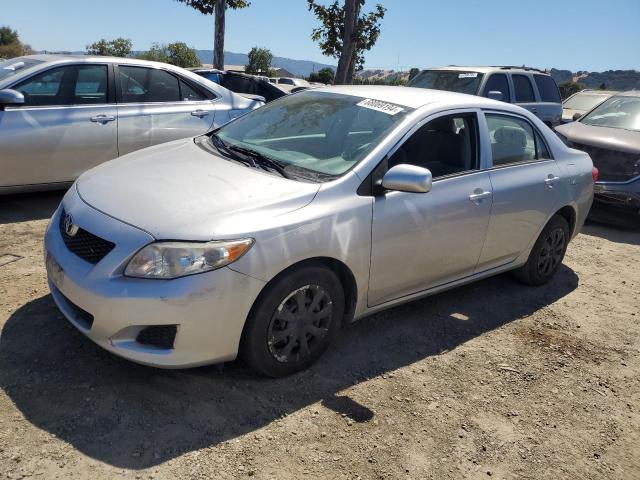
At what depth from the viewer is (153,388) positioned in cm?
300

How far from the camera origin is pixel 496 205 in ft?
13.4

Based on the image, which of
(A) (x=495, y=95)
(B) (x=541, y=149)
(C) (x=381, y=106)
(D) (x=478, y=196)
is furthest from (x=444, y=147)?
(A) (x=495, y=95)

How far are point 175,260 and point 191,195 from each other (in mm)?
486

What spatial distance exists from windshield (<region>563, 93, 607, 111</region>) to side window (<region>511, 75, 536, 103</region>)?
4.95 m

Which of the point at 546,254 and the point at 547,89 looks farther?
the point at 547,89

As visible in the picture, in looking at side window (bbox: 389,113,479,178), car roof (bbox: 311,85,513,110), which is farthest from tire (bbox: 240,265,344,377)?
car roof (bbox: 311,85,513,110)

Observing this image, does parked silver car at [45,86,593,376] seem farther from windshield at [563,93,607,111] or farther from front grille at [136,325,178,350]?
windshield at [563,93,607,111]

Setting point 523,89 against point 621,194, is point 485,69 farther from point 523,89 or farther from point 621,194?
point 621,194

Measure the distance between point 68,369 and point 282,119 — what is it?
2180 mm

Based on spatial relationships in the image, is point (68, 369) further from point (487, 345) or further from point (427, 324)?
point (487, 345)

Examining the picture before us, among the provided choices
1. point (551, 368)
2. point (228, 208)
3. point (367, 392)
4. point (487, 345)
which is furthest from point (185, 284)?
point (551, 368)

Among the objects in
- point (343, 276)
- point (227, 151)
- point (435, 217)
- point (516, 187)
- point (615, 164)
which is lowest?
point (343, 276)

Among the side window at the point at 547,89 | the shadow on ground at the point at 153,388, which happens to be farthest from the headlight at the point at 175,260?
the side window at the point at 547,89

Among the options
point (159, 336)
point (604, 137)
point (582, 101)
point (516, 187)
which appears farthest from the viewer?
point (582, 101)
